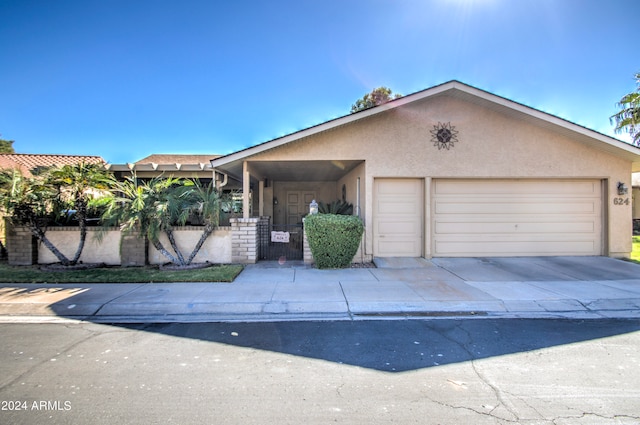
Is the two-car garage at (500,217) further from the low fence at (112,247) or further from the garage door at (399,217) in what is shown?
the low fence at (112,247)

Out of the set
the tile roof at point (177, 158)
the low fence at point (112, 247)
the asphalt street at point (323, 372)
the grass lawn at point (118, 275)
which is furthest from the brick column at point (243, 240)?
the tile roof at point (177, 158)

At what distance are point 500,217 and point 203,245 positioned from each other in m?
8.88

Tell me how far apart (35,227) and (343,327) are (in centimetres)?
873

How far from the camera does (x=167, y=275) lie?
278 inches

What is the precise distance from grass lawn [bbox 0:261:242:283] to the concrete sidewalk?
273 mm

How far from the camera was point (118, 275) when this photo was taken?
7.04 metres

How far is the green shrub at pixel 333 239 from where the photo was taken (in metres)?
7.81

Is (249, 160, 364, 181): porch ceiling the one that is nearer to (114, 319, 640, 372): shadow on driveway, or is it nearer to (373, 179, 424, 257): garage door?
(373, 179, 424, 257): garage door

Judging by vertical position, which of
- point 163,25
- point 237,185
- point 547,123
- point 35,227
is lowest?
point 35,227

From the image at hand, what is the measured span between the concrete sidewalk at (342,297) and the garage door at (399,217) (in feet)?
4.79

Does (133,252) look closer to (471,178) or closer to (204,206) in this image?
(204,206)

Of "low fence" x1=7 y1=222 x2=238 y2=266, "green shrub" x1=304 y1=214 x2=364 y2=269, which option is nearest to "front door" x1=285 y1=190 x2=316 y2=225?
"low fence" x1=7 y1=222 x2=238 y2=266

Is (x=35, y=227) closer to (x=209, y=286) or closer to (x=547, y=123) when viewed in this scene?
(x=209, y=286)

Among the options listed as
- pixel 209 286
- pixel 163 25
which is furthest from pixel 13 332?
pixel 163 25
